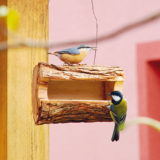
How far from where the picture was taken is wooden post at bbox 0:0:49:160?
1.33 metres

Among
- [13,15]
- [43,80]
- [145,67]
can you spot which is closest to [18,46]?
[13,15]

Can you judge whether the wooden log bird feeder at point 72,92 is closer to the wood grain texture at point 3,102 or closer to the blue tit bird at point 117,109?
the blue tit bird at point 117,109

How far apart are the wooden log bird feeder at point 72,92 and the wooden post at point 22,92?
215 mm

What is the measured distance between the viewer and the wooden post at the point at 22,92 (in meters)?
1.33

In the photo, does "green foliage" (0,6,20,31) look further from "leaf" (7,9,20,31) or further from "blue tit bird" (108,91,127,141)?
"blue tit bird" (108,91,127,141)

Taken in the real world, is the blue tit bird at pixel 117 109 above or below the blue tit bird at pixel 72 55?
below

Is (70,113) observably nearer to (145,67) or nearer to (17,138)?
(17,138)

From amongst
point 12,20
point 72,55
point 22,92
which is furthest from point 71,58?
point 12,20

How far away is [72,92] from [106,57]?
1.05 m

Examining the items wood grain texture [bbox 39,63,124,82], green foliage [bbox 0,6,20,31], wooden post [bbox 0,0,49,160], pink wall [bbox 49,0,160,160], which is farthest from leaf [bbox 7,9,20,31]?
pink wall [bbox 49,0,160,160]

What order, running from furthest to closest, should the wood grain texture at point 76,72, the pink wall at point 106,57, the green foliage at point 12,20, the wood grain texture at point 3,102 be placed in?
the pink wall at point 106,57
the wood grain texture at point 3,102
the wood grain texture at point 76,72
the green foliage at point 12,20

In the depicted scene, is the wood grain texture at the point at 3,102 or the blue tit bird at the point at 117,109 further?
the wood grain texture at the point at 3,102

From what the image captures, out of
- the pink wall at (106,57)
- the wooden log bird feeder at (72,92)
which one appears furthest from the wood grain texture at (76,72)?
the pink wall at (106,57)

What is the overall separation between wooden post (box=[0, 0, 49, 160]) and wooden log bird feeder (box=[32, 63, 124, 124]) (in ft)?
0.71
